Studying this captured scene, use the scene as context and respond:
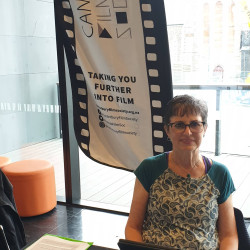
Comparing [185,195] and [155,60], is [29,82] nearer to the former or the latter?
[155,60]

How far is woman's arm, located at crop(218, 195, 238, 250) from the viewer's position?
5.40 feet

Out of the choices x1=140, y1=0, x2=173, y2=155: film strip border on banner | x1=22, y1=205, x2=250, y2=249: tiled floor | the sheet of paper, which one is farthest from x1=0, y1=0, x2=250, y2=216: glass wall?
the sheet of paper

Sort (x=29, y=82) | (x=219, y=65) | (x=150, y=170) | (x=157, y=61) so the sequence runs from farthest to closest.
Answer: (x=29, y=82) → (x=219, y=65) → (x=157, y=61) → (x=150, y=170)

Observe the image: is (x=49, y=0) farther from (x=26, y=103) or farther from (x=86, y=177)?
(x=86, y=177)

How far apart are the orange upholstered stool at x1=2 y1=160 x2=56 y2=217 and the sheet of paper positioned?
2.06 m

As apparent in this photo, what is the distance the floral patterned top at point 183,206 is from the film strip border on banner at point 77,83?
166cm

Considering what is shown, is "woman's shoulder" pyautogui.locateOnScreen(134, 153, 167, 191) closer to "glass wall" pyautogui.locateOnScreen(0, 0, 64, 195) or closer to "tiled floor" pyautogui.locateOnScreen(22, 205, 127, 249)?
"tiled floor" pyautogui.locateOnScreen(22, 205, 127, 249)

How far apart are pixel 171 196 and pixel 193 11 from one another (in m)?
1.83

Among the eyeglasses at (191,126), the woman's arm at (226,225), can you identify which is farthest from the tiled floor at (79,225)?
the eyeglasses at (191,126)

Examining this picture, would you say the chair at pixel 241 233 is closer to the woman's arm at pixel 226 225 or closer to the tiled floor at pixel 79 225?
the woman's arm at pixel 226 225

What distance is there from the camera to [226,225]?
1.67 meters

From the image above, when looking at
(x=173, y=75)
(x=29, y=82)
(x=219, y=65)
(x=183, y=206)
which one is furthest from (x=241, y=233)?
(x=29, y=82)

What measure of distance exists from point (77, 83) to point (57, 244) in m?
1.99

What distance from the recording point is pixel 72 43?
10.5 ft
